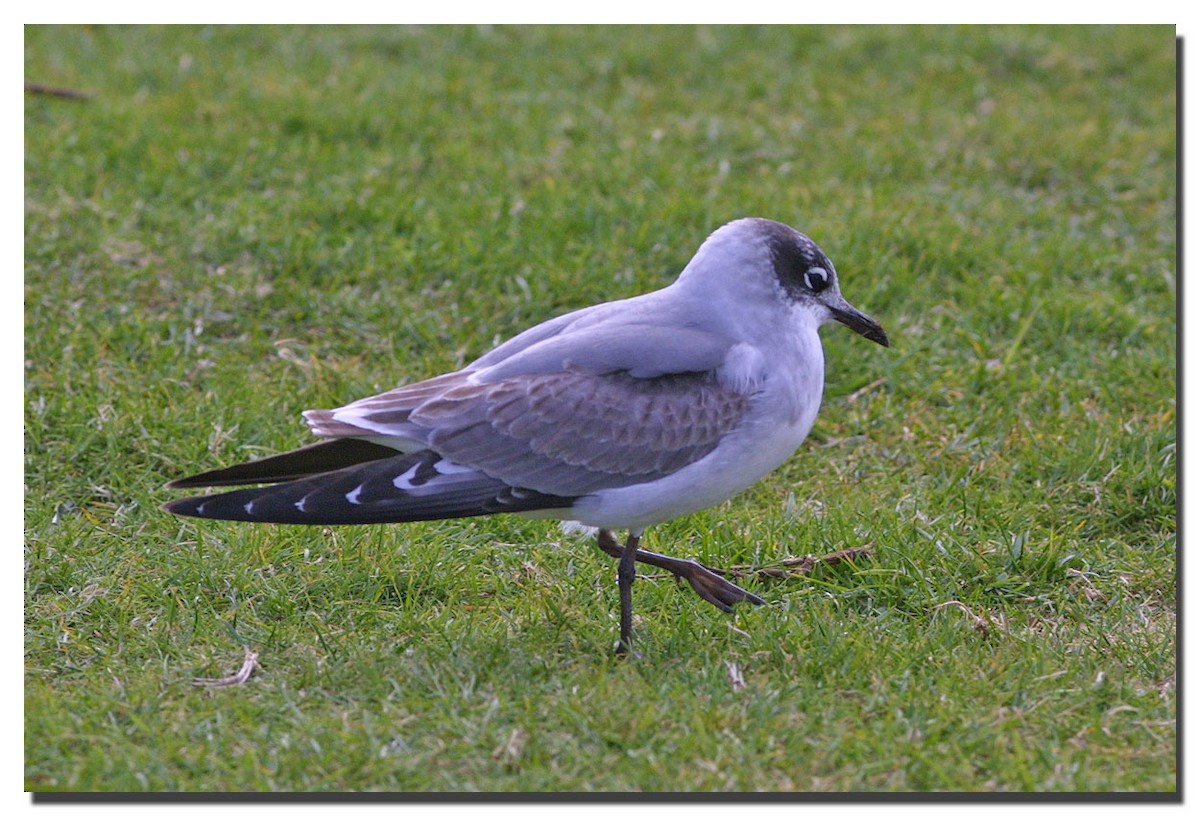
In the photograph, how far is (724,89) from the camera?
336 inches

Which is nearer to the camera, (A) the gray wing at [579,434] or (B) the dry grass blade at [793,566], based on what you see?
(A) the gray wing at [579,434]

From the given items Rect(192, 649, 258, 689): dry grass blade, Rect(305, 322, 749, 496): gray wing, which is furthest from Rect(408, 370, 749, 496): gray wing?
Rect(192, 649, 258, 689): dry grass blade

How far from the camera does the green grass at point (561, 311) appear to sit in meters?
3.91

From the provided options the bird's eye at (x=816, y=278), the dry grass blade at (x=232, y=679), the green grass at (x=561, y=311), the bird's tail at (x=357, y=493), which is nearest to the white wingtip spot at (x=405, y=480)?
the bird's tail at (x=357, y=493)

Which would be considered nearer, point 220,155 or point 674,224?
point 674,224

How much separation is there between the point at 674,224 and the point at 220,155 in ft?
7.94

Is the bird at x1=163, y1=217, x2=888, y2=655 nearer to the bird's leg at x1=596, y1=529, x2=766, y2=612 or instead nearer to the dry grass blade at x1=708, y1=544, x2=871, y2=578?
the bird's leg at x1=596, y1=529, x2=766, y2=612

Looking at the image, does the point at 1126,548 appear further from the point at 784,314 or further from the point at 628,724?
the point at 628,724

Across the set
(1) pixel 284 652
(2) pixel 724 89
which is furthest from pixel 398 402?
(2) pixel 724 89

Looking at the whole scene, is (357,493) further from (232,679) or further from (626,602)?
(626,602)

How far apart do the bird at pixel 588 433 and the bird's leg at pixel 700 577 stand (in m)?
0.30

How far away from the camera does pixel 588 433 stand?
4.22m

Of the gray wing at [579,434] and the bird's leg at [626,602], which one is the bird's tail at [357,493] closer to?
the gray wing at [579,434]

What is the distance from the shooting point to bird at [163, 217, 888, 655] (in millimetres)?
4148
